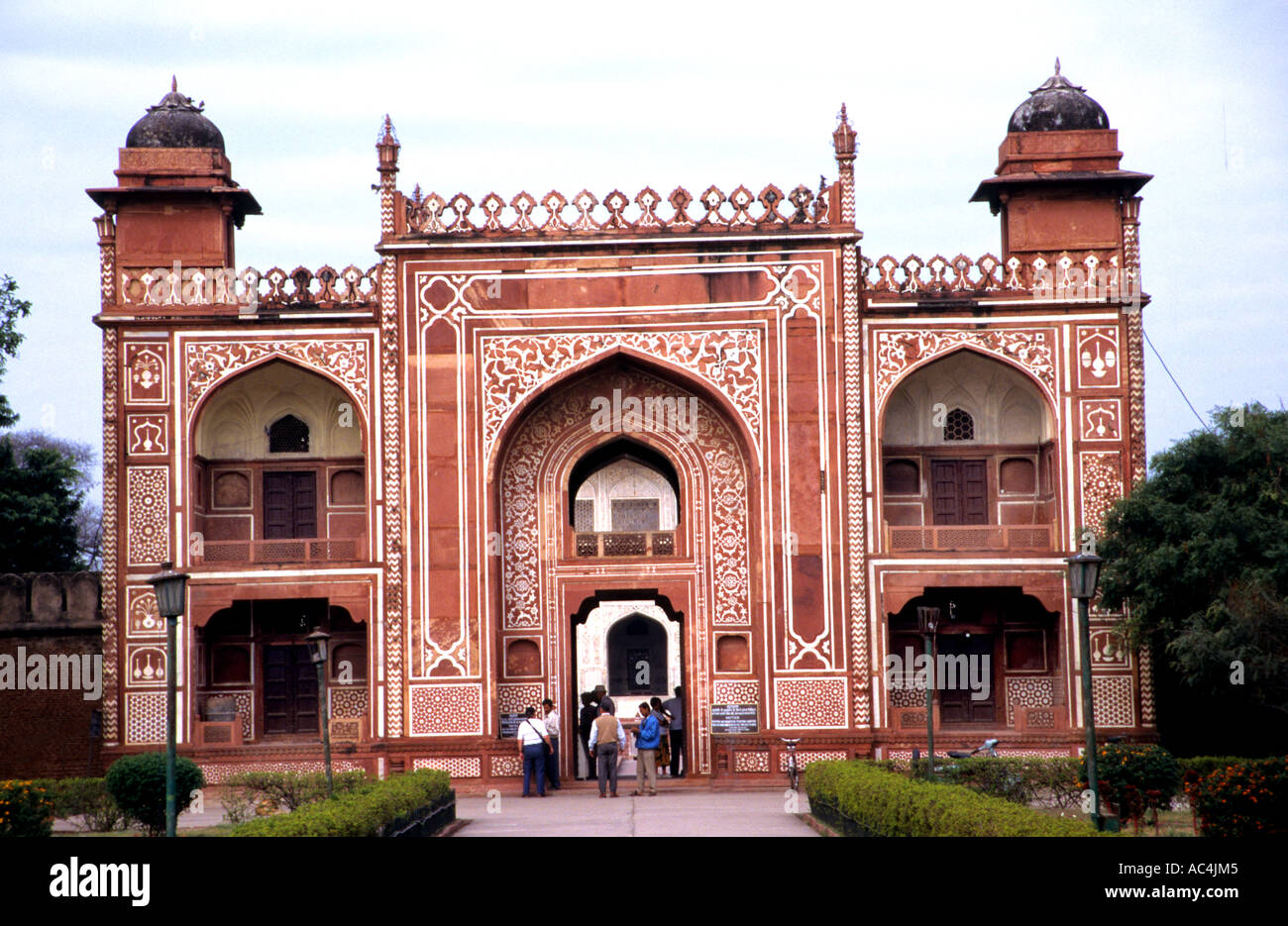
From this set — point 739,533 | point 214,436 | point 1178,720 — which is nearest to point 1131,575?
point 1178,720

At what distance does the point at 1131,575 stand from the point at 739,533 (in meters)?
5.04

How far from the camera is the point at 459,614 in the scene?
69.6ft

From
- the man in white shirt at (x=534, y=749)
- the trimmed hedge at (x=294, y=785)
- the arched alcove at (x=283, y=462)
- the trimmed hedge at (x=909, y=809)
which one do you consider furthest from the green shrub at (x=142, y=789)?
the trimmed hedge at (x=909, y=809)

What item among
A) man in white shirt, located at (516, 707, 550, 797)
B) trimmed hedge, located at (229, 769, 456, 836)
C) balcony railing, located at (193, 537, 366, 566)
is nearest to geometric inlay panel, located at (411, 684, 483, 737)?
man in white shirt, located at (516, 707, 550, 797)

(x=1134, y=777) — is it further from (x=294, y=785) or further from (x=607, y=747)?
(x=294, y=785)

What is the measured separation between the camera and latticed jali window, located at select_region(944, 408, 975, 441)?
75.2ft

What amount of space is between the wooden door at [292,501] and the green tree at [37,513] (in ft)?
24.8

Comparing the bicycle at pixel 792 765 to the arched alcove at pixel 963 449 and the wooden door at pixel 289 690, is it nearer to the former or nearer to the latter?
the arched alcove at pixel 963 449

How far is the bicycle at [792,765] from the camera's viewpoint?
66.6 feet

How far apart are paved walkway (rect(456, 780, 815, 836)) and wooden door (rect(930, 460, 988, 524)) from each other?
16.1 feet

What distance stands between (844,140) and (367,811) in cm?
1218

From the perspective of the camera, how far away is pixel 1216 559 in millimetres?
19109

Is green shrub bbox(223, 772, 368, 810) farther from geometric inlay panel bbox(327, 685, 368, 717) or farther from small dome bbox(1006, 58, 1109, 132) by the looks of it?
small dome bbox(1006, 58, 1109, 132)
